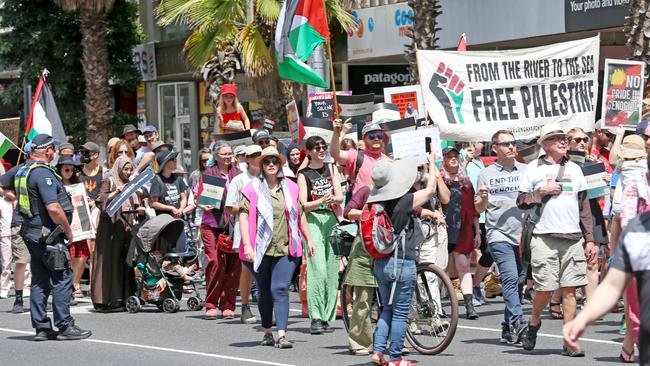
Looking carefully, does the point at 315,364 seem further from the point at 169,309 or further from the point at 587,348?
the point at 169,309

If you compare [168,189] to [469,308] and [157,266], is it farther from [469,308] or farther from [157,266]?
[469,308]

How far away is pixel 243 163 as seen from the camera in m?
14.0

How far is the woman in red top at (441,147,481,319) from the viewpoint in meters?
13.7

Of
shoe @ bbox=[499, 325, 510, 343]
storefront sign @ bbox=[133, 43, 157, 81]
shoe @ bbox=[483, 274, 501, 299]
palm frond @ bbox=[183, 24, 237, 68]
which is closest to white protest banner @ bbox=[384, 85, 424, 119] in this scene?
shoe @ bbox=[483, 274, 501, 299]

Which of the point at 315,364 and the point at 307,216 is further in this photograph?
the point at 307,216

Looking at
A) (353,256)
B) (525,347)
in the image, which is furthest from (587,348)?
(353,256)

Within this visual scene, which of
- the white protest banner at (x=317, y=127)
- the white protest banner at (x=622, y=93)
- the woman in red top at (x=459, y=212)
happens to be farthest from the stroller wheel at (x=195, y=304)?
the white protest banner at (x=622, y=93)

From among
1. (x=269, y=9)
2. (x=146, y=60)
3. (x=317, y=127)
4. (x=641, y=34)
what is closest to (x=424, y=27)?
(x=269, y=9)

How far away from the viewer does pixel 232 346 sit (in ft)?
38.4

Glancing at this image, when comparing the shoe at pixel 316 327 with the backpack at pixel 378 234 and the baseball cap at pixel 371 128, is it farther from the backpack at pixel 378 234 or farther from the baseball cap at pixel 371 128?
the backpack at pixel 378 234

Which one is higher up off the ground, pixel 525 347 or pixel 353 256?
pixel 353 256

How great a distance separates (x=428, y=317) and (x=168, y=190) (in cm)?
572

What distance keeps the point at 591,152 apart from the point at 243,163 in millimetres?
3924

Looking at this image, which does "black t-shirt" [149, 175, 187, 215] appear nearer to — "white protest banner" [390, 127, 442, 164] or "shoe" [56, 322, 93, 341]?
"shoe" [56, 322, 93, 341]
